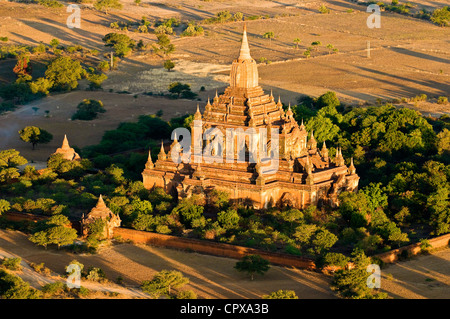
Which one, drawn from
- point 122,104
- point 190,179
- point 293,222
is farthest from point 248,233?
point 122,104

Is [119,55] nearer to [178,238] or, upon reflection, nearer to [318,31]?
[318,31]

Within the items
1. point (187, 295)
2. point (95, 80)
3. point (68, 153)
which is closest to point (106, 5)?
point (95, 80)

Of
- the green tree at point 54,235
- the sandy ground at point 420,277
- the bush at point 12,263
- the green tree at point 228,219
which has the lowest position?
the sandy ground at point 420,277

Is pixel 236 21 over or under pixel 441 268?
over

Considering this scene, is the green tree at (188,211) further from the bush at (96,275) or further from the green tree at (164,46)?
the green tree at (164,46)

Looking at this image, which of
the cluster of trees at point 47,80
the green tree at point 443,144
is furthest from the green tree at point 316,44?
the green tree at point 443,144

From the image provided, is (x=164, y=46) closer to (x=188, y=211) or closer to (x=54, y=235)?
(x=188, y=211)

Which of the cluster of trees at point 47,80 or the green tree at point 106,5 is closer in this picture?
the cluster of trees at point 47,80
